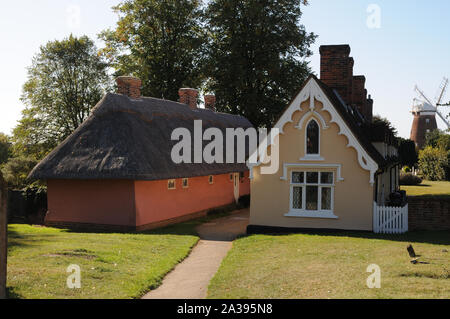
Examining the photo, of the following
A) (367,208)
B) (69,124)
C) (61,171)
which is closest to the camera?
(367,208)

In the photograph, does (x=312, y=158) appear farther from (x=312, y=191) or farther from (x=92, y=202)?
(x=92, y=202)

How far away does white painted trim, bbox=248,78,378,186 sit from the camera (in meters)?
18.0

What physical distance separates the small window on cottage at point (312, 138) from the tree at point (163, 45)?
82.8 ft

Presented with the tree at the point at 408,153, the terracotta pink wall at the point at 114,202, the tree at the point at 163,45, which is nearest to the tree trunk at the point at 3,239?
the terracotta pink wall at the point at 114,202

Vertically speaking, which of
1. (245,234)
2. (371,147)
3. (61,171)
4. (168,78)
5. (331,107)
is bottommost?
(245,234)

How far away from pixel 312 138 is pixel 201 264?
8.12 metres

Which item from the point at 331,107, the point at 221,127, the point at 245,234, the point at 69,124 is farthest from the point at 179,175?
the point at 69,124

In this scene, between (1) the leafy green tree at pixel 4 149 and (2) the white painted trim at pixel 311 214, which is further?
(1) the leafy green tree at pixel 4 149

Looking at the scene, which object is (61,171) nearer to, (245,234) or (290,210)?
(245,234)

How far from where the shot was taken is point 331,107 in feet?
60.3

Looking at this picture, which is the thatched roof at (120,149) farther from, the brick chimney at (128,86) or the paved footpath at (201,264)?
the paved footpath at (201,264)

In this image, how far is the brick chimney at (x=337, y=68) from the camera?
2234cm

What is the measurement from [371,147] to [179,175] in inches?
381

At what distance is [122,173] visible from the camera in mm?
19938
